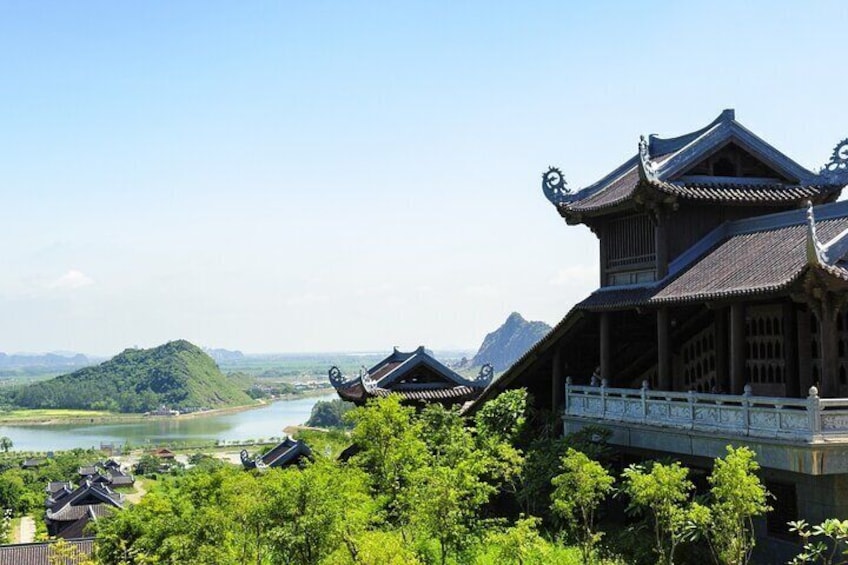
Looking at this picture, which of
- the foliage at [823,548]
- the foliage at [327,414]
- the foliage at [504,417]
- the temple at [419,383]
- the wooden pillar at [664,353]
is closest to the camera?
the foliage at [823,548]

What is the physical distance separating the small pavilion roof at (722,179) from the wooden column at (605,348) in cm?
247

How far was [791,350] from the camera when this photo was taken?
52.1ft

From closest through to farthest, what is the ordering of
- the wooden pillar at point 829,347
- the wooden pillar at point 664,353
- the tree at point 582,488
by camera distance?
the tree at point 582,488 < the wooden pillar at point 829,347 < the wooden pillar at point 664,353

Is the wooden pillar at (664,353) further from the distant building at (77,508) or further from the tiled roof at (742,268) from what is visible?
the distant building at (77,508)

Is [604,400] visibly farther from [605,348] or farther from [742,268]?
[742,268]

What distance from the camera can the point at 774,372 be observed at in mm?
16422

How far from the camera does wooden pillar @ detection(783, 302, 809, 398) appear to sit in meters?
15.9

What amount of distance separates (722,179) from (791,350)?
15.5 ft

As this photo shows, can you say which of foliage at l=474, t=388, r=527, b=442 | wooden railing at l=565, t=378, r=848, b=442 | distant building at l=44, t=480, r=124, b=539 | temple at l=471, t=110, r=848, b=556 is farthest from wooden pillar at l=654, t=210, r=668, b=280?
distant building at l=44, t=480, r=124, b=539

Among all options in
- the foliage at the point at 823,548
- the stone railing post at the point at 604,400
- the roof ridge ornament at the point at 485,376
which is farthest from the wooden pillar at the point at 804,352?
the roof ridge ornament at the point at 485,376

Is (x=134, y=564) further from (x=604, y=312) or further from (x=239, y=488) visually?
(x=604, y=312)

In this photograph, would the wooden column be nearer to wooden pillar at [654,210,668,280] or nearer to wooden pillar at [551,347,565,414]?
wooden pillar at [654,210,668,280]

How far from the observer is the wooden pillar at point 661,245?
18.6 metres

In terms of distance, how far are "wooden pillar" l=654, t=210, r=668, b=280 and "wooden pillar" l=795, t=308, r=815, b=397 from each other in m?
3.32
